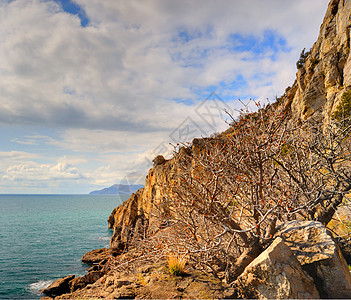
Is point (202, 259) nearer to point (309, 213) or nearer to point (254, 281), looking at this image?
point (254, 281)

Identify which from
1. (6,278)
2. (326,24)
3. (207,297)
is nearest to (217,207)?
(207,297)

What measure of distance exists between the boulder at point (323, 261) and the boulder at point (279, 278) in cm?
30

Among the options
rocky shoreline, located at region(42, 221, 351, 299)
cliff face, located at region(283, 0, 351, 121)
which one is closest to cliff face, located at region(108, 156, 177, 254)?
cliff face, located at region(283, 0, 351, 121)

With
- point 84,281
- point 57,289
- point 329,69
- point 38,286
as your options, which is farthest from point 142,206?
point 329,69

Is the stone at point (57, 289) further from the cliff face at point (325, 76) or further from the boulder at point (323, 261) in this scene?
the boulder at point (323, 261)

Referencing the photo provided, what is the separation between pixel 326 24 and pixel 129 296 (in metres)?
44.2

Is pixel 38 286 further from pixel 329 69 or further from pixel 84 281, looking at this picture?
pixel 329 69

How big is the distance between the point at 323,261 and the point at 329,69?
33418mm

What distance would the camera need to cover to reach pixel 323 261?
4.32 metres

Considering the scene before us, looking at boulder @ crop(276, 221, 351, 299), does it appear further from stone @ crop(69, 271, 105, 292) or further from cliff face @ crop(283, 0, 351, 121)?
cliff face @ crop(283, 0, 351, 121)

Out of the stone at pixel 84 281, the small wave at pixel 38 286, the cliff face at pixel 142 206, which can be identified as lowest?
the small wave at pixel 38 286

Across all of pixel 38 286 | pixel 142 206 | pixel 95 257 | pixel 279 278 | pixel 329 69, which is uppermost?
pixel 329 69

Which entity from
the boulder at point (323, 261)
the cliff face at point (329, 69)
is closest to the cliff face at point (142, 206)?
the cliff face at point (329, 69)

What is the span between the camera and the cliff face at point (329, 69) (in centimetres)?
2803
